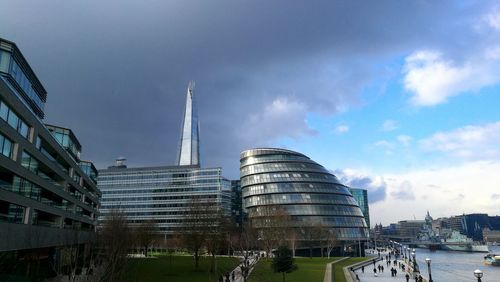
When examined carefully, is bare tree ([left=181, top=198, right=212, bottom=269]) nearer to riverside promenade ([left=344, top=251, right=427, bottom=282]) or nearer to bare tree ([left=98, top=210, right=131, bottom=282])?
bare tree ([left=98, top=210, right=131, bottom=282])

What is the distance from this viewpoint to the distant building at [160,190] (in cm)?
16500

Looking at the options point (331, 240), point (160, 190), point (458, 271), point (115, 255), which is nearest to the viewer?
point (115, 255)

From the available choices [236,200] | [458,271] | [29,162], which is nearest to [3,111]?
[29,162]

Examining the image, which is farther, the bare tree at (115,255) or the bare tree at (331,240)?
the bare tree at (331,240)

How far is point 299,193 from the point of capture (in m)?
124

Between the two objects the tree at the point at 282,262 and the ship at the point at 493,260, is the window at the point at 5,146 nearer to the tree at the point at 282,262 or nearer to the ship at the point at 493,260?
the tree at the point at 282,262

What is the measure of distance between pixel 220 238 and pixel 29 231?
3491 centimetres

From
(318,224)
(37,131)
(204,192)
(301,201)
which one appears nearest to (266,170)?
(301,201)

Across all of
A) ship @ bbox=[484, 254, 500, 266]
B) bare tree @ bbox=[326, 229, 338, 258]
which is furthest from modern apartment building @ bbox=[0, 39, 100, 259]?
ship @ bbox=[484, 254, 500, 266]

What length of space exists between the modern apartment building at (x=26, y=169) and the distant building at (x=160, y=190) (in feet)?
355

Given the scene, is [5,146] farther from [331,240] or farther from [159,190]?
[159,190]

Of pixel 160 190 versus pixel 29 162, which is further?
pixel 160 190

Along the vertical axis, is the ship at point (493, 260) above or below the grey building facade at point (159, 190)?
below

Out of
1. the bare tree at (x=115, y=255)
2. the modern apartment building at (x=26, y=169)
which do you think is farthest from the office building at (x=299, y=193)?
the modern apartment building at (x=26, y=169)
